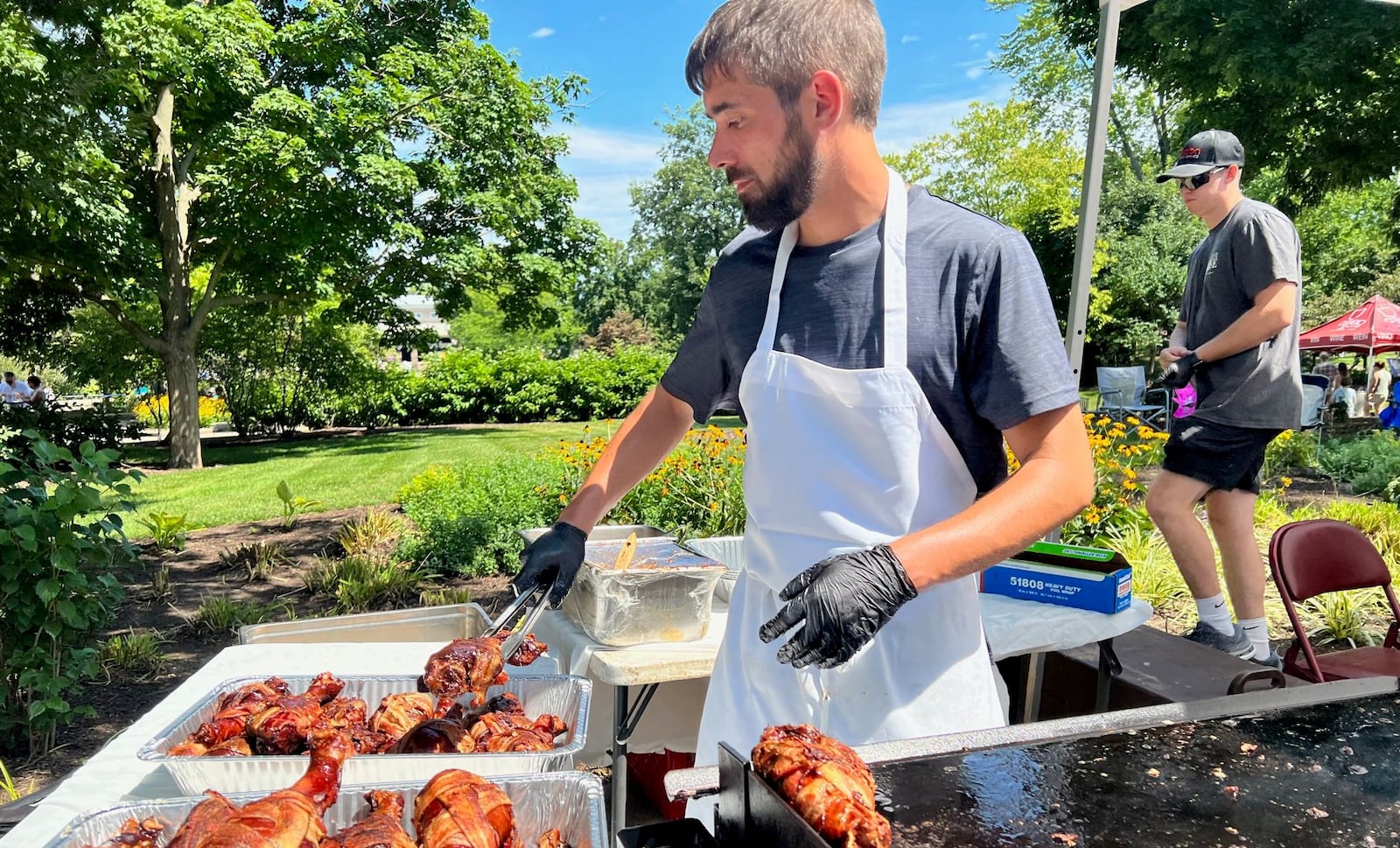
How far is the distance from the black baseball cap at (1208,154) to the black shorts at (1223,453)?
47.0 inches

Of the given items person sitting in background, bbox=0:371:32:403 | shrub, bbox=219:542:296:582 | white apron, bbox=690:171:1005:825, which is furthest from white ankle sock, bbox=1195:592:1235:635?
person sitting in background, bbox=0:371:32:403

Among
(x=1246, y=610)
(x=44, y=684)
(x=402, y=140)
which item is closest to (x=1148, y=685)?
(x=1246, y=610)

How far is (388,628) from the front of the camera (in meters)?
2.41

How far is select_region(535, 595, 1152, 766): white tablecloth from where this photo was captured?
257cm

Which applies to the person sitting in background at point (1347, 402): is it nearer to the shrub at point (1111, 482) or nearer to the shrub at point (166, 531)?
the shrub at point (1111, 482)

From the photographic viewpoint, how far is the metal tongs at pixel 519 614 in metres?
1.93

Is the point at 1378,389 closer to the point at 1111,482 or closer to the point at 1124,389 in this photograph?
the point at 1124,389

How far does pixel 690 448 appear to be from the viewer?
19.5 feet

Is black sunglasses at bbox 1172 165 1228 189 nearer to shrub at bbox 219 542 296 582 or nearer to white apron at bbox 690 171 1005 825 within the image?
white apron at bbox 690 171 1005 825

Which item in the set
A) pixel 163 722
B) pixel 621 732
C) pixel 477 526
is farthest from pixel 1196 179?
pixel 477 526

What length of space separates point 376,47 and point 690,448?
12.0 metres

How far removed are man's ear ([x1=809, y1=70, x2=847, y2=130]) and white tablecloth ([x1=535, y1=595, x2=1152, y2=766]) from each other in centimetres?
155

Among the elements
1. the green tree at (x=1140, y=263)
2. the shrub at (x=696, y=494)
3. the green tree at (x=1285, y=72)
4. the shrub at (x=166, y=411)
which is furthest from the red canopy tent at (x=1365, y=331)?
the shrub at (x=166, y=411)

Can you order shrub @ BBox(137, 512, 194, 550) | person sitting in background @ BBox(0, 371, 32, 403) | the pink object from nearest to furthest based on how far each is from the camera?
the pink object → shrub @ BBox(137, 512, 194, 550) → person sitting in background @ BBox(0, 371, 32, 403)
